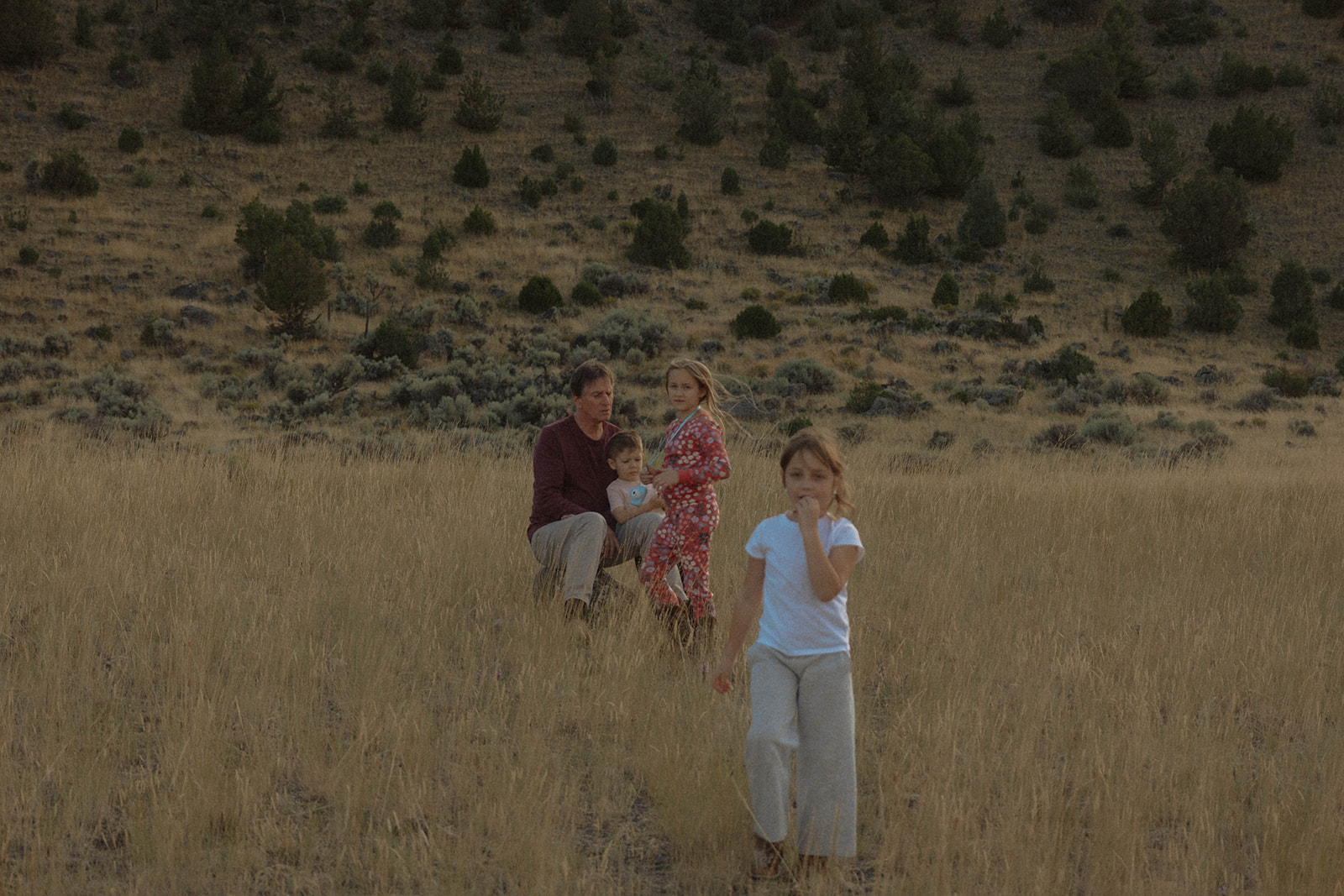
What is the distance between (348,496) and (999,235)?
39.4m

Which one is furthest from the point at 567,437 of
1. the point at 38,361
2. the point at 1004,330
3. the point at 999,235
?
the point at 999,235

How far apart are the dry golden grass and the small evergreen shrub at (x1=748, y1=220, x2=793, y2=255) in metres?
32.4

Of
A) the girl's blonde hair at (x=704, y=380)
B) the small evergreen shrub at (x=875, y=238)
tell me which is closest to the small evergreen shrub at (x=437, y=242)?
the small evergreen shrub at (x=875, y=238)

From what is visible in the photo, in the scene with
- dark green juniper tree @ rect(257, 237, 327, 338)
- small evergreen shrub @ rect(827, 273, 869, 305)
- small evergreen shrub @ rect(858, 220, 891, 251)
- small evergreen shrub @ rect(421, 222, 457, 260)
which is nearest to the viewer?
dark green juniper tree @ rect(257, 237, 327, 338)

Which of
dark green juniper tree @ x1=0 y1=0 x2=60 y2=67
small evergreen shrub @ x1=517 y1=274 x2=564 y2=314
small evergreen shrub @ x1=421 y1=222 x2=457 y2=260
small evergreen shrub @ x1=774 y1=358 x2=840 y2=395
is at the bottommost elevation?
small evergreen shrub @ x1=774 y1=358 x2=840 y2=395

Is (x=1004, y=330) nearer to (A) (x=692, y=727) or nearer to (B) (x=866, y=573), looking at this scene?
(B) (x=866, y=573)

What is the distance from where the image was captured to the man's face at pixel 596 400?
5500mm

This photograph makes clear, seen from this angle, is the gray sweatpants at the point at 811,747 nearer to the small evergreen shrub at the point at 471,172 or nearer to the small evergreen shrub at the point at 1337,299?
the small evergreen shrub at the point at 471,172

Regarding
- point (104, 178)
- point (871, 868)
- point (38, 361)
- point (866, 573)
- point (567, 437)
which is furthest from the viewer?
point (104, 178)

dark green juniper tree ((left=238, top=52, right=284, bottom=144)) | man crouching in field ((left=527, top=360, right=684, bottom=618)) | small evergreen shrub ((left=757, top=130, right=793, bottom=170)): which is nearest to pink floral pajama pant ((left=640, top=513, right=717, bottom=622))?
man crouching in field ((left=527, top=360, right=684, bottom=618))

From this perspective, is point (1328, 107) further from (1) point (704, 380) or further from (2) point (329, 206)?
(1) point (704, 380)

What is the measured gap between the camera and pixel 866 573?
22.6 feet

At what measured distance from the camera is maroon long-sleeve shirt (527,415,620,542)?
5629mm

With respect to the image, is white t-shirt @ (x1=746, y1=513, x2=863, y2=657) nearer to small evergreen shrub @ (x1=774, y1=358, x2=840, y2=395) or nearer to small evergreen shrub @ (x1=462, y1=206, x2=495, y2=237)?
small evergreen shrub @ (x1=774, y1=358, x2=840, y2=395)
